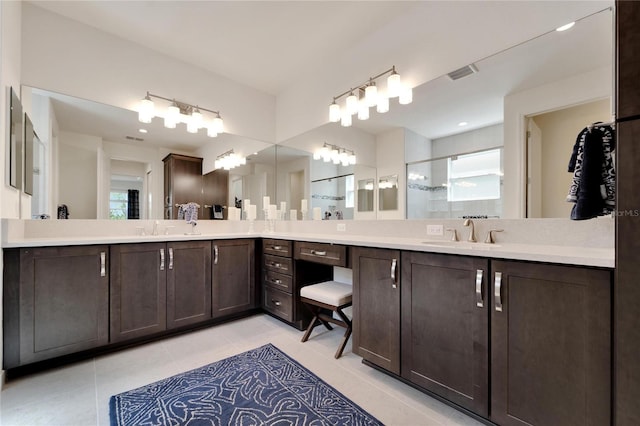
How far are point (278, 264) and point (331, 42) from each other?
89.0 inches

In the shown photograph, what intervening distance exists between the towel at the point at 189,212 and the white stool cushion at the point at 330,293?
148 centimetres

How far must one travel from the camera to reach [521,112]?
180 centimetres

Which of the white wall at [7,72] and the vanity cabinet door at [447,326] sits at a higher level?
the white wall at [7,72]

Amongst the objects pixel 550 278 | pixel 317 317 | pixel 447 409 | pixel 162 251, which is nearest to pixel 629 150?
pixel 550 278

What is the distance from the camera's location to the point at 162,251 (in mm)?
2418

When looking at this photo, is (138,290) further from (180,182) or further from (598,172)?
(598,172)

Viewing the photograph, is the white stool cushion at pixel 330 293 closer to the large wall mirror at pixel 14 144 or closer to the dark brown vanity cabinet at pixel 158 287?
the dark brown vanity cabinet at pixel 158 287

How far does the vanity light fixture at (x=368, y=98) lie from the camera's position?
7.69 ft

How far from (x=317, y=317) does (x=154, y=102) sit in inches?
105

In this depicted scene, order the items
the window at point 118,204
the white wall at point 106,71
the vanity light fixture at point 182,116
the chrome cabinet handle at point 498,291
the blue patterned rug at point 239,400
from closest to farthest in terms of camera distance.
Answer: the chrome cabinet handle at point 498,291
the blue patterned rug at point 239,400
the white wall at point 106,71
the window at point 118,204
the vanity light fixture at point 182,116

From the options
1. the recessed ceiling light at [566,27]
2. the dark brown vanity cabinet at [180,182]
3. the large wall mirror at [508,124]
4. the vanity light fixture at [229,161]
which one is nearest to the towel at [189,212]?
the dark brown vanity cabinet at [180,182]

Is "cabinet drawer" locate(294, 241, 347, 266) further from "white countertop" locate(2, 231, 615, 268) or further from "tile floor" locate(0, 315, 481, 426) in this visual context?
"tile floor" locate(0, 315, 481, 426)

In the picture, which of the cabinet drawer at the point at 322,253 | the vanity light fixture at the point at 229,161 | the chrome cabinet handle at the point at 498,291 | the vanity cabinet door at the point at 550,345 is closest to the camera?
the vanity cabinet door at the point at 550,345

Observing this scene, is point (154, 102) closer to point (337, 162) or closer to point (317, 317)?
point (337, 162)
